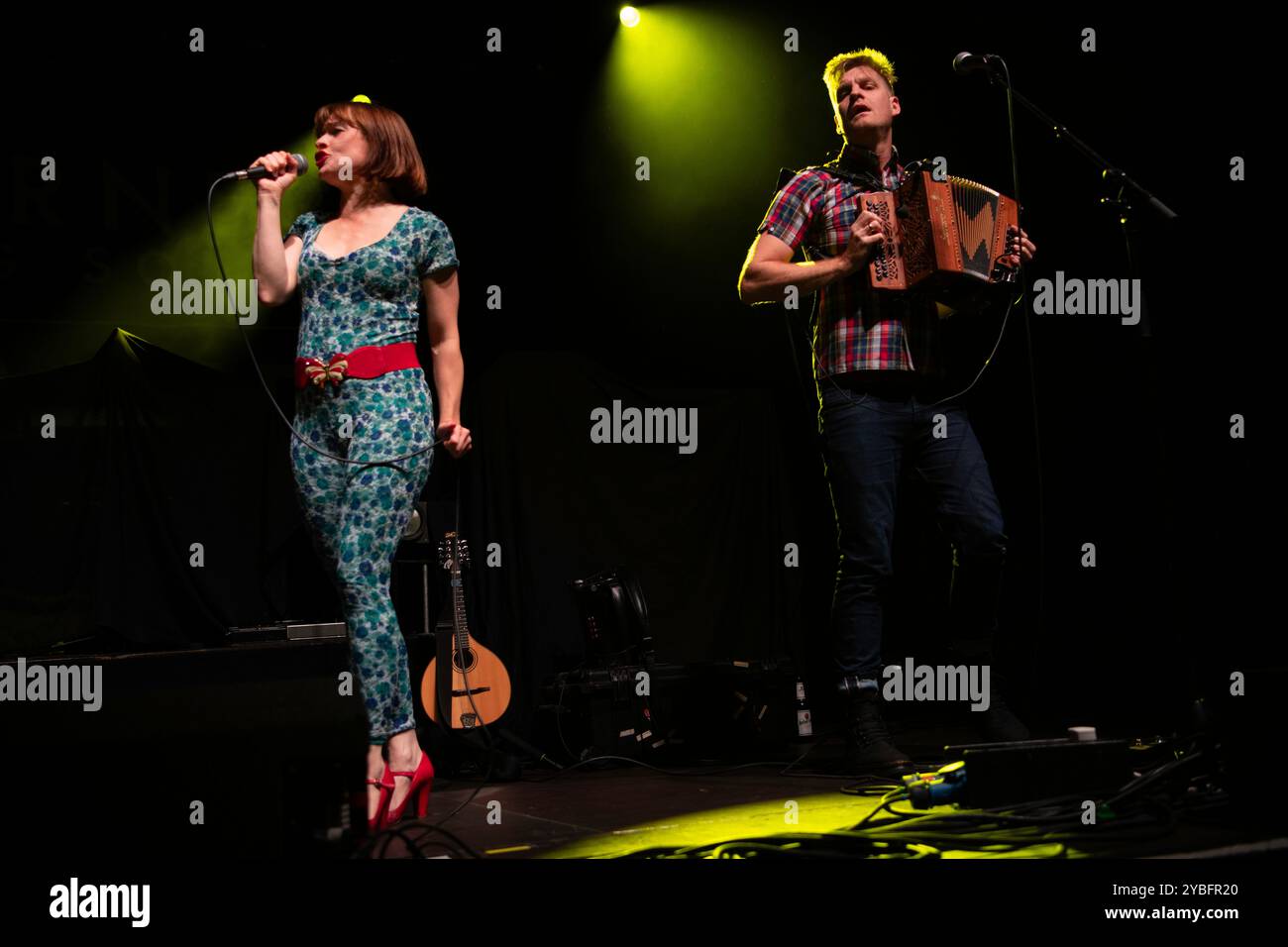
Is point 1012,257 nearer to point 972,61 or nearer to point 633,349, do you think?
point 972,61

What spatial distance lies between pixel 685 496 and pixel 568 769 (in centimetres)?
170

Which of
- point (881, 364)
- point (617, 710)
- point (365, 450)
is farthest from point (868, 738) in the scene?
point (365, 450)

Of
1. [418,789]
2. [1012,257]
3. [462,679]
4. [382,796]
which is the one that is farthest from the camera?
[462,679]

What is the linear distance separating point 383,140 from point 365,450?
2.71 ft

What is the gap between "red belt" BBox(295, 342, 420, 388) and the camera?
272 cm

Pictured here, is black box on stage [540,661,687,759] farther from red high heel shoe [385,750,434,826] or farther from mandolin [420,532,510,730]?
red high heel shoe [385,750,434,826]

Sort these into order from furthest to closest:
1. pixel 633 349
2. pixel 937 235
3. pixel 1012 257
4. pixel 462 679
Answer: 1. pixel 633 349
2. pixel 462 679
3. pixel 1012 257
4. pixel 937 235

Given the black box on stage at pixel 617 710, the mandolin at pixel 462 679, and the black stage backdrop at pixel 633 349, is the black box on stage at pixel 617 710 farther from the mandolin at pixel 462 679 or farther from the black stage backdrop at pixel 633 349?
the black stage backdrop at pixel 633 349

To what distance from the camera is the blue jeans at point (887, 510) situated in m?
3.34

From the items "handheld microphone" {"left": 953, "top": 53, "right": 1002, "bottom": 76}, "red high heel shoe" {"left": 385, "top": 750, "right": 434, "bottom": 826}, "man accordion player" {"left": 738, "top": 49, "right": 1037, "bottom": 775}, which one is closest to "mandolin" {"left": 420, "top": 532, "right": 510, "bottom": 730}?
"red high heel shoe" {"left": 385, "top": 750, "right": 434, "bottom": 826}

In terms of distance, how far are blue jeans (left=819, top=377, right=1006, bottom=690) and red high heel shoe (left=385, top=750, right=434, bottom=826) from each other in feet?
4.11

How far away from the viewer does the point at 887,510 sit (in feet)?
11.1

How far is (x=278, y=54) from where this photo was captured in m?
5.51

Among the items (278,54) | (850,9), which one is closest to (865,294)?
(850,9)
